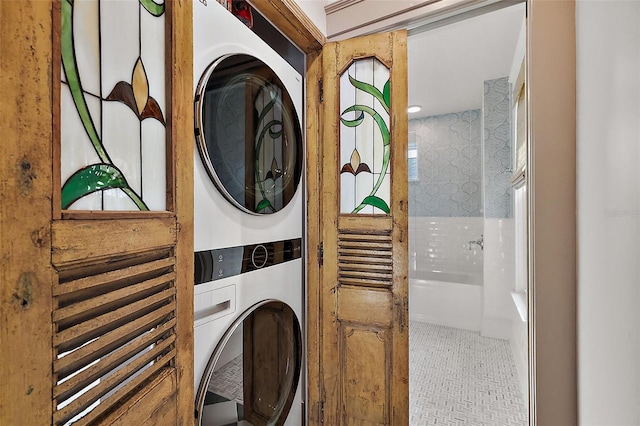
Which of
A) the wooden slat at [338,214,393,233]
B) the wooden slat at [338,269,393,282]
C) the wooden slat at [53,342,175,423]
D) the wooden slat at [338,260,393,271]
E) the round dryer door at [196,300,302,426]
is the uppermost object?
the wooden slat at [338,214,393,233]

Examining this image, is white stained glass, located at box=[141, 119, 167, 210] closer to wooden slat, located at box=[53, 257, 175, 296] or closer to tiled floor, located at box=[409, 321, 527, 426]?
wooden slat, located at box=[53, 257, 175, 296]

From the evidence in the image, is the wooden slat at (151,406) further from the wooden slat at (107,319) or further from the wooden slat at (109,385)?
the wooden slat at (107,319)

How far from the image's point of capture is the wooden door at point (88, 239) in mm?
438

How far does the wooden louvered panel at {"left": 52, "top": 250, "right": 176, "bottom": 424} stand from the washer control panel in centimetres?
23

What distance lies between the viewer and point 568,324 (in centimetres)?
109

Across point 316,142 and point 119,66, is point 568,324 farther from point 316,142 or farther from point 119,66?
point 119,66

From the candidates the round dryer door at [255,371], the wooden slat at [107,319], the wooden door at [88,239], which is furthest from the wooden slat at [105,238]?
the round dryer door at [255,371]

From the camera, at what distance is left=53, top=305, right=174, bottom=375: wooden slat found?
51cm

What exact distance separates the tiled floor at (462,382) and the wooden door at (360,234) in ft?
1.86

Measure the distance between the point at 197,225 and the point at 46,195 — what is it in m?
0.46

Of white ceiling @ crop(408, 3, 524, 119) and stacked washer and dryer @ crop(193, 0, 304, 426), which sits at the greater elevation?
white ceiling @ crop(408, 3, 524, 119)

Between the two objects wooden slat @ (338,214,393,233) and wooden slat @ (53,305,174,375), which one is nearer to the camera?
wooden slat @ (53,305,174,375)

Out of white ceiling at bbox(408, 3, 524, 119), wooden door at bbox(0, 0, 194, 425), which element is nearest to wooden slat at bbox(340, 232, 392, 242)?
wooden door at bbox(0, 0, 194, 425)

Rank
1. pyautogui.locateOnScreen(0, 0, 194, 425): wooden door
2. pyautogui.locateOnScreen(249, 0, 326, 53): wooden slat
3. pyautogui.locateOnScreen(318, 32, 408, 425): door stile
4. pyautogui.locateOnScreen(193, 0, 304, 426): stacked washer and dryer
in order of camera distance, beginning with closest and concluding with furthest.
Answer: pyautogui.locateOnScreen(0, 0, 194, 425): wooden door < pyautogui.locateOnScreen(193, 0, 304, 426): stacked washer and dryer < pyautogui.locateOnScreen(249, 0, 326, 53): wooden slat < pyautogui.locateOnScreen(318, 32, 408, 425): door stile
